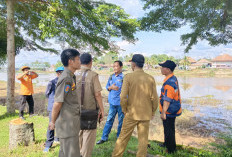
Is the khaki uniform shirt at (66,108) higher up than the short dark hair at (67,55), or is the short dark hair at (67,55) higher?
the short dark hair at (67,55)

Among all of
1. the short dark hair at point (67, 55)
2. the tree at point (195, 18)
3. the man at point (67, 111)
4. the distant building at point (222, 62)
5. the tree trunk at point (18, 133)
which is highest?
the distant building at point (222, 62)

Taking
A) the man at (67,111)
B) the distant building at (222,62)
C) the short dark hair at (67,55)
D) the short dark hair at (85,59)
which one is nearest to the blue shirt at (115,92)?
the short dark hair at (85,59)

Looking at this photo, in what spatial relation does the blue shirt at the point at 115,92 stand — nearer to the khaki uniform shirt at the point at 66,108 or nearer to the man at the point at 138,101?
the man at the point at 138,101

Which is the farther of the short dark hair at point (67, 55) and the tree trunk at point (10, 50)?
the tree trunk at point (10, 50)

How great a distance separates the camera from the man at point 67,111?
2.15 metres

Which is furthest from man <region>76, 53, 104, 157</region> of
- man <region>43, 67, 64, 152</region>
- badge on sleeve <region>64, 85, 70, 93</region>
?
man <region>43, 67, 64, 152</region>

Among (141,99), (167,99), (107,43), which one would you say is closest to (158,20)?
(107,43)

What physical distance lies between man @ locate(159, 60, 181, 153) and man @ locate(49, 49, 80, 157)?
1.86 m

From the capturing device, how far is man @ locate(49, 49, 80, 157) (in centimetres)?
215

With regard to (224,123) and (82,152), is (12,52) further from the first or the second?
(224,123)

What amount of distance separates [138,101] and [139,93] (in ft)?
0.46

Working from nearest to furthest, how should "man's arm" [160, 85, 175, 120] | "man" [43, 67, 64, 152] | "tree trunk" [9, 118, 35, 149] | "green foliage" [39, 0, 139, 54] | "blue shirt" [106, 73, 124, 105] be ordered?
"man's arm" [160, 85, 175, 120] < "man" [43, 67, 64, 152] < "tree trunk" [9, 118, 35, 149] < "blue shirt" [106, 73, 124, 105] < "green foliage" [39, 0, 139, 54]

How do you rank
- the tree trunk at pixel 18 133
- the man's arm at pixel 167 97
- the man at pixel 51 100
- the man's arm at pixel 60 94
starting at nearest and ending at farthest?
the man's arm at pixel 60 94 < the man's arm at pixel 167 97 < the man at pixel 51 100 < the tree trunk at pixel 18 133

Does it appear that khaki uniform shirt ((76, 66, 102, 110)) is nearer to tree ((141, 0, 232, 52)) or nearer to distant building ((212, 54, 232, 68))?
tree ((141, 0, 232, 52))
